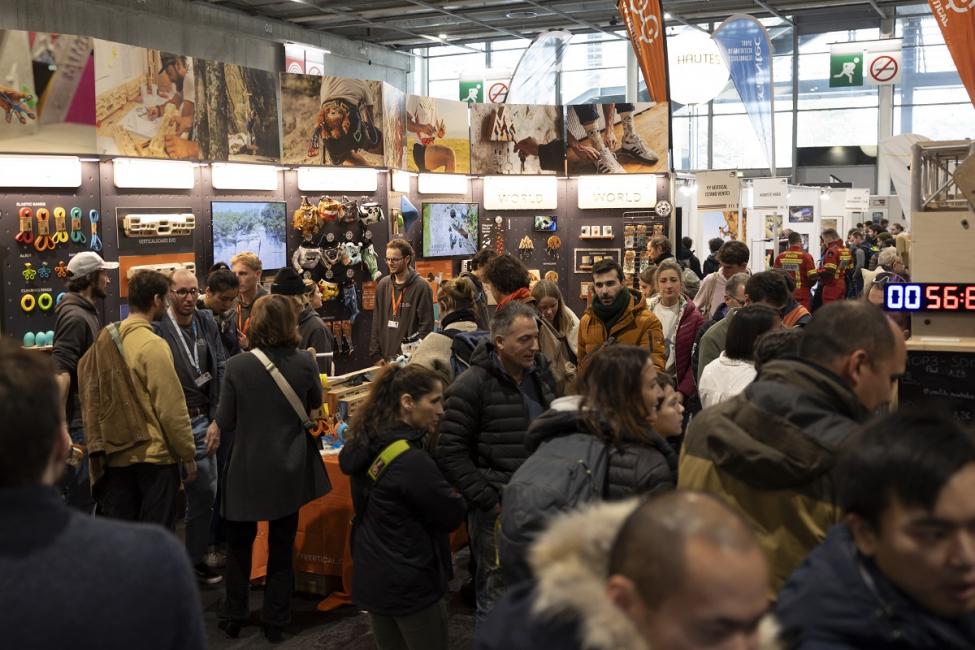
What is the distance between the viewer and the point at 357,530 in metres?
3.60

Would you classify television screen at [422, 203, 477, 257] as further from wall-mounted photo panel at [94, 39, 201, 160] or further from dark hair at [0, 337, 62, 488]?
dark hair at [0, 337, 62, 488]

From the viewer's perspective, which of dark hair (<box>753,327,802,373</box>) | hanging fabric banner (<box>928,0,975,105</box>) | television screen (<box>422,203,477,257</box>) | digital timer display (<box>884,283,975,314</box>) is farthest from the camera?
television screen (<box>422,203,477,257</box>)

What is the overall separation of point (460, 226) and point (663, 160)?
2.27 metres

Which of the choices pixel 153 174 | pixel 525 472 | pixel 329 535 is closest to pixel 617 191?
pixel 153 174

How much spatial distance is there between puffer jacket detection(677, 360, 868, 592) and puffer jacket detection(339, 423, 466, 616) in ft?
4.30

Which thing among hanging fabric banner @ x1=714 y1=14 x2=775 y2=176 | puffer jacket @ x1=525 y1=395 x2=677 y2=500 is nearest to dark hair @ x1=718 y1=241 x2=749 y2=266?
puffer jacket @ x1=525 y1=395 x2=677 y2=500

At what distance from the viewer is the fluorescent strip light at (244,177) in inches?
314

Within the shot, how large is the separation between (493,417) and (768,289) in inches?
77.8

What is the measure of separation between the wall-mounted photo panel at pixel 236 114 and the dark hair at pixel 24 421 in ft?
21.5

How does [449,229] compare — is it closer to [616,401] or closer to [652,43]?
[652,43]

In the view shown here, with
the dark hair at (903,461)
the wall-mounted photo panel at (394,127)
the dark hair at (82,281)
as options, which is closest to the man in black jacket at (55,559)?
the dark hair at (903,461)

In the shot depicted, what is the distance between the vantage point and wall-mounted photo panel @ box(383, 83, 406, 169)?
30.5 ft

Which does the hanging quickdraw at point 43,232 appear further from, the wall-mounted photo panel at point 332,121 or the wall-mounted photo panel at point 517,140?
the wall-mounted photo panel at point 517,140

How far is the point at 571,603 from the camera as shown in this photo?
142 cm
